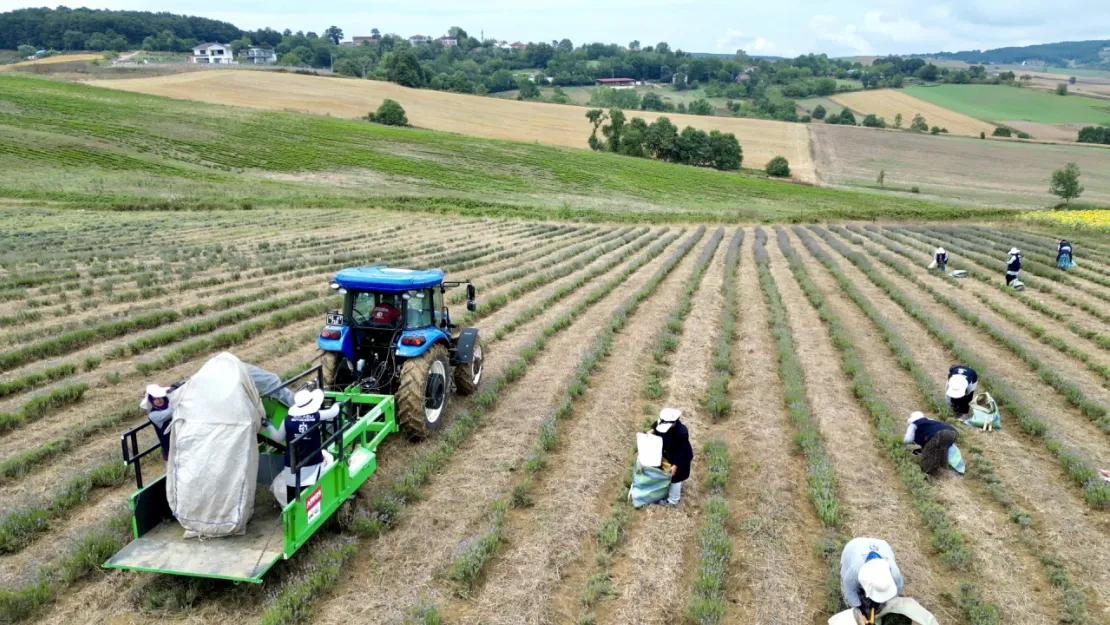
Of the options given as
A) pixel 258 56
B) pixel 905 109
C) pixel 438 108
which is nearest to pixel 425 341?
pixel 438 108

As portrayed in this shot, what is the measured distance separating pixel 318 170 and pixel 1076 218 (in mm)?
50562

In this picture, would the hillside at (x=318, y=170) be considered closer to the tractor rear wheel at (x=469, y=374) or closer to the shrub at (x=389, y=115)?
the shrub at (x=389, y=115)

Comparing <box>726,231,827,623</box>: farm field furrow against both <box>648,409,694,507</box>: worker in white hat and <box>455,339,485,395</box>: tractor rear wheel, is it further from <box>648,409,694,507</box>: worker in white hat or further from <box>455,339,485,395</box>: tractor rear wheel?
<box>455,339,485,395</box>: tractor rear wheel

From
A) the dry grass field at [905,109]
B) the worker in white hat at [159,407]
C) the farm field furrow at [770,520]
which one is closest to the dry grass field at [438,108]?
the dry grass field at [905,109]

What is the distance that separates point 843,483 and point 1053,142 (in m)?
103

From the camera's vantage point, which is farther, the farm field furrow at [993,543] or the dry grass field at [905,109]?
the dry grass field at [905,109]

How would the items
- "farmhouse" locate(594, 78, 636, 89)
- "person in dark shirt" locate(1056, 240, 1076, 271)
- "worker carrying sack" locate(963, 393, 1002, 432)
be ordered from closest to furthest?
1. "worker carrying sack" locate(963, 393, 1002, 432)
2. "person in dark shirt" locate(1056, 240, 1076, 271)
3. "farmhouse" locate(594, 78, 636, 89)

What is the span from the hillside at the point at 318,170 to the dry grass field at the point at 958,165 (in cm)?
975

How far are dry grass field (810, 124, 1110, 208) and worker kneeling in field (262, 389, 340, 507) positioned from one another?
209 ft

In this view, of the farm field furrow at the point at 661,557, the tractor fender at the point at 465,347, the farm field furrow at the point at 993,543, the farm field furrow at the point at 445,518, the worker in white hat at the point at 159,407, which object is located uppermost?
the worker in white hat at the point at 159,407

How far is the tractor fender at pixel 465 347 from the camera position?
11.7 m

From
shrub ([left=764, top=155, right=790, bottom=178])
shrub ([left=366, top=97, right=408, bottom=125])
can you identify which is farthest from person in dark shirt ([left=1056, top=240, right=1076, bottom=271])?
shrub ([left=366, top=97, right=408, bottom=125])

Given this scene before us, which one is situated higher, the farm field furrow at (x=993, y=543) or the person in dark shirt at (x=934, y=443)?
the person in dark shirt at (x=934, y=443)

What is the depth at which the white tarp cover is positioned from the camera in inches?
262
